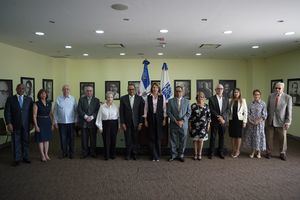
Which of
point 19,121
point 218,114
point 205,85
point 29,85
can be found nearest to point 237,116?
point 218,114

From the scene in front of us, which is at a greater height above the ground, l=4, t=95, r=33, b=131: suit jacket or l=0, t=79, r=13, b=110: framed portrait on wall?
l=0, t=79, r=13, b=110: framed portrait on wall

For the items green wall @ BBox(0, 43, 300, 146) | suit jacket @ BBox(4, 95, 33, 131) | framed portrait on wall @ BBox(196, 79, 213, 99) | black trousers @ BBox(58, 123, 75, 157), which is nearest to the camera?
suit jacket @ BBox(4, 95, 33, 131)

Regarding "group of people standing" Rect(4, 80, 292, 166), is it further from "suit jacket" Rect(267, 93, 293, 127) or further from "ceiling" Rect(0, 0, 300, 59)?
"ceiling" Rect(0, 0, 300, 59)

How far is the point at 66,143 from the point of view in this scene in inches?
222

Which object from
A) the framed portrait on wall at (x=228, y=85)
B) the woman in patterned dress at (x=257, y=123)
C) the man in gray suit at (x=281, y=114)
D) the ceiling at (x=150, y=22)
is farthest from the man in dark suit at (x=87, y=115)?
the framed portrait on wall at (x=228, y=85)

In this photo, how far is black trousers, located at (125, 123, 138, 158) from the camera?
542cm

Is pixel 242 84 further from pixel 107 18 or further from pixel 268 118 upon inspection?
pixel 107 18

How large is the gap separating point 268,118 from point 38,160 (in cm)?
520

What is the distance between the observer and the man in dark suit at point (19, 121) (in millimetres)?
5039

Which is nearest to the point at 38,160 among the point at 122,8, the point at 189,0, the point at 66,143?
A: the point at 66,143

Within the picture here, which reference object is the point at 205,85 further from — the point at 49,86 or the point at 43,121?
the point at 43,121

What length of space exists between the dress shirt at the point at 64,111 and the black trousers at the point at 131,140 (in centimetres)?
129

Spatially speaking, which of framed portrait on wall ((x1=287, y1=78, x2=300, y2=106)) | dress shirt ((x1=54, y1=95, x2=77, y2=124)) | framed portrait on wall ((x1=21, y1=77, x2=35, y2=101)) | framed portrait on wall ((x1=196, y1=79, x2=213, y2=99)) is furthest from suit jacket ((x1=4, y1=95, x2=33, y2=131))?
framed portrait on wall ((x1=287, y1=78, x2=300, y2=106))

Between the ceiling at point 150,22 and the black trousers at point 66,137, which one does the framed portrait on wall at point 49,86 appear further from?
the black trousers at point 66,137
